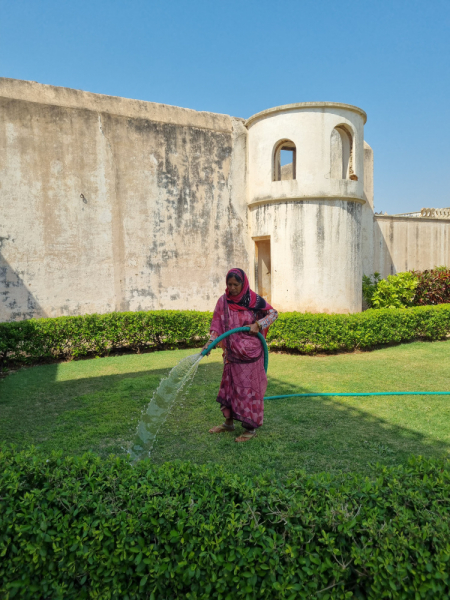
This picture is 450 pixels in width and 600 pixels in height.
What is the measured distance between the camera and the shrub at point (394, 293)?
1182 cm

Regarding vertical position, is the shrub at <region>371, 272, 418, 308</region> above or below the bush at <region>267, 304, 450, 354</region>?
above

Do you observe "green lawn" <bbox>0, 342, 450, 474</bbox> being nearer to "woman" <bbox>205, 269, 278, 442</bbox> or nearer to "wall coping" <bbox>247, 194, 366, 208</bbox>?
"woman" <bbox>205, 269, 278, 442</bbox>

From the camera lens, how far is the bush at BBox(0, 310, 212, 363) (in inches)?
340

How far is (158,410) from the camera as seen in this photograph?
17.0 feet

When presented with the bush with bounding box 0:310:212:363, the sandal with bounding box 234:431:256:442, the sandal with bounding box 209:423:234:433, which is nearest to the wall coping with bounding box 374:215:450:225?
the bush with bounding box 0:310:212:363

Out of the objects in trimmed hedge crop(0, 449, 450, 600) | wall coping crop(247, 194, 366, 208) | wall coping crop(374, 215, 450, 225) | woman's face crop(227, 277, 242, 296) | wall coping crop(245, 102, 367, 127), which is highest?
wall coping crop(245, 102, 367, 127)

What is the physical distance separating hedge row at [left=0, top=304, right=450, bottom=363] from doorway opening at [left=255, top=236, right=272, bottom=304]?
94.2 inches

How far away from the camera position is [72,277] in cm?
989

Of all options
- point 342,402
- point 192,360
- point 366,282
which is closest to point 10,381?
point 192,360

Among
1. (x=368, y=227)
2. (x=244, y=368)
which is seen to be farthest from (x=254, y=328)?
(x=368, y=227)

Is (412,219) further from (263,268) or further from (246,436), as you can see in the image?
(246,436)

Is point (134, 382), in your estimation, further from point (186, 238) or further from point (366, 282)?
point (366, 282)

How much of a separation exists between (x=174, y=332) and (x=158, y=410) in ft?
16.6

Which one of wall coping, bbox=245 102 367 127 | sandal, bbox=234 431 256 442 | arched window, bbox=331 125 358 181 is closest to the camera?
sandal, bbox=234 431 256 442
